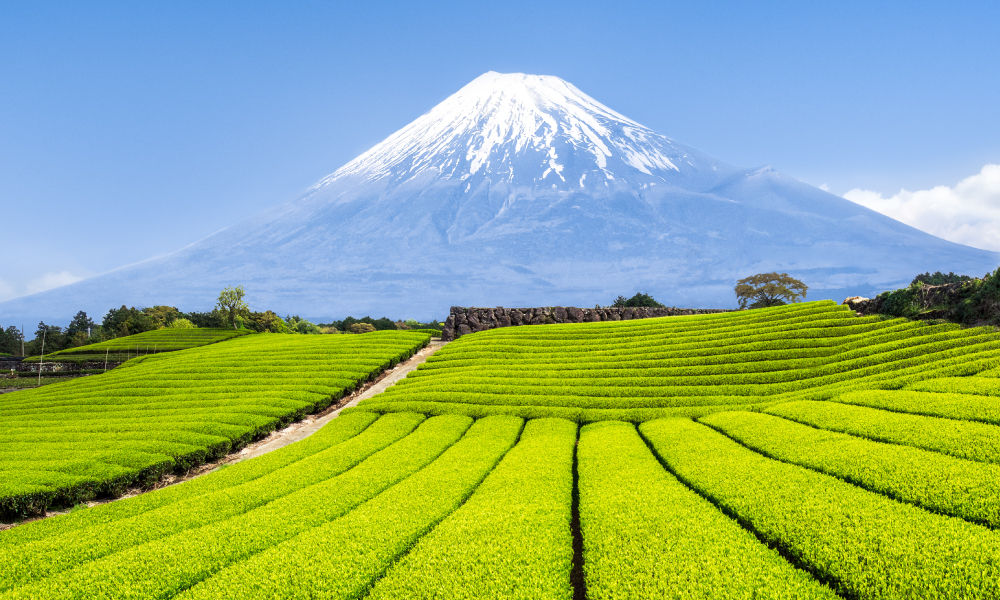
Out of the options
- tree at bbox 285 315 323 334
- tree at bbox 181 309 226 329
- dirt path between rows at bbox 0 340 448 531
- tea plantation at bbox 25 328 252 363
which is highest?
tree at bbox 181 309 226 329

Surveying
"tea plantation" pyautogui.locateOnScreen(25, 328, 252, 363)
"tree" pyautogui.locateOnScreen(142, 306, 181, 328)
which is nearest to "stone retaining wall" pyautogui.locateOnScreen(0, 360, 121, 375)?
"tea plantation" pyautogui.locateOnScreen(25, 328, 252, 363)

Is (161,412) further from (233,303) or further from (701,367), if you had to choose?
(233,303)

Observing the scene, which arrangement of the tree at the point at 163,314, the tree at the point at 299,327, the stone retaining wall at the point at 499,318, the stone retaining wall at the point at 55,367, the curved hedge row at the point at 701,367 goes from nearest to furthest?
1. the curved hedge row at the point at 701,367
2. the stone retaining wall at the point at 499,318
3. the stone retaining wall at the point at 55,367
4. the tree at the point at 163,314
5. the tree at the point at 299,327

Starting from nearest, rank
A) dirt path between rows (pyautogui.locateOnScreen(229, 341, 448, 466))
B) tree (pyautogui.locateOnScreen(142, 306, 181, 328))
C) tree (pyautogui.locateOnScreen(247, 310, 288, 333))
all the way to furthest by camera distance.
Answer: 1. dirt path between rows (pyautogui.locateOnScreen(229, 341, 448, 466))
2. tree (pyautogui.locateOnScreen(142, 306, 181, 328))
3. tree (pyautogui.locateOnScreen(247, 310, 288, 333))

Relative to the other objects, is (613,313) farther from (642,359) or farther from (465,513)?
(465,513)

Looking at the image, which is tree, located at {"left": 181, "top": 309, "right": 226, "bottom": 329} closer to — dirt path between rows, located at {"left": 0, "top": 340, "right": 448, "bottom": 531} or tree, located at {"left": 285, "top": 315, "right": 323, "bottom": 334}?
tree, located at {"left": 285, "top": 315, "right": 323, "bottom": 334}

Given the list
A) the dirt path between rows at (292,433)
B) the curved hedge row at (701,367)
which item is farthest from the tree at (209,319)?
the curved hedge row at (701,367)

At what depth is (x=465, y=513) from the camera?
684 cm

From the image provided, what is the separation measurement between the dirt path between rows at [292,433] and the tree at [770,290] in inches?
1880

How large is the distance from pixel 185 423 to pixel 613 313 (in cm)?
2670

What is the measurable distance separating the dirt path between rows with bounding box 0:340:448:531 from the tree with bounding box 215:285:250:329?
143 feet

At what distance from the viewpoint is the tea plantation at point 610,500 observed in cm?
509

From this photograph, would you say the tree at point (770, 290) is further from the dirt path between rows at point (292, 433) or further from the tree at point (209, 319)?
the tree at point (209, 319)

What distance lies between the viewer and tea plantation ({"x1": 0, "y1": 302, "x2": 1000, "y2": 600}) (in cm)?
509
